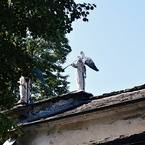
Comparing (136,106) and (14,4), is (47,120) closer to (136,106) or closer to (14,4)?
(136,106)

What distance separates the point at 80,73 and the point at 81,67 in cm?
30

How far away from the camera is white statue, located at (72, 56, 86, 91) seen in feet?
37.7

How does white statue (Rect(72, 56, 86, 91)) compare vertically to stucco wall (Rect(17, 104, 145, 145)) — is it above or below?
above

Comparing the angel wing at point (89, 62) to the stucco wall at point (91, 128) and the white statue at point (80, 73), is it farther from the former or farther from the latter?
the stucco wall at point (91, 128)

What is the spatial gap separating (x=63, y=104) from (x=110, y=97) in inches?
66.1

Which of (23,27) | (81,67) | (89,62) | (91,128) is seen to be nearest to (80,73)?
(81,67)

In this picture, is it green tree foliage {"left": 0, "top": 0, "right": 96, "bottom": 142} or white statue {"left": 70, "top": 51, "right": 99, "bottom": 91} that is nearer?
green tree foliage {"left": 0, "top": 0, "right": 96, "bottom": 142}

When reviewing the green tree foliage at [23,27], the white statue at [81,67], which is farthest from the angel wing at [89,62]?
the green tree foliage at [23,27]

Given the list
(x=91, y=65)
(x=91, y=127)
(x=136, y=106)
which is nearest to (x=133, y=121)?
(x=136, y=106)

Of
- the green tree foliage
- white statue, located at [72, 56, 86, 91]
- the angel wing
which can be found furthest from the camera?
the angel wing

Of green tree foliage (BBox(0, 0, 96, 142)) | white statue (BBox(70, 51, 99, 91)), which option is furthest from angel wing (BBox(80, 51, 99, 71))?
green tree foliage (BBox(0, 0, 96, 142))

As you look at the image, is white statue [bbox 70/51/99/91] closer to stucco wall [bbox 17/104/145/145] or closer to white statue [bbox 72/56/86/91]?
white statue [bbox 72/56/86/91]

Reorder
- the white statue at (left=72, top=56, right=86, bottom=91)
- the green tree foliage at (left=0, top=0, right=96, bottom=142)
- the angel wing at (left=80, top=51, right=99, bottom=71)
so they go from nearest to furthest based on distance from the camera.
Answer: the green tree foliage at (left=0, top=0, right=96, bottom=142), the white statue at (left=72, top=56, right=86, bottom=91), the angel wing at (left=80, top=51, right=99, bottom=71)

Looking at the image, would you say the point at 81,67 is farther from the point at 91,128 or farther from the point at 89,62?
the point at 91,128
